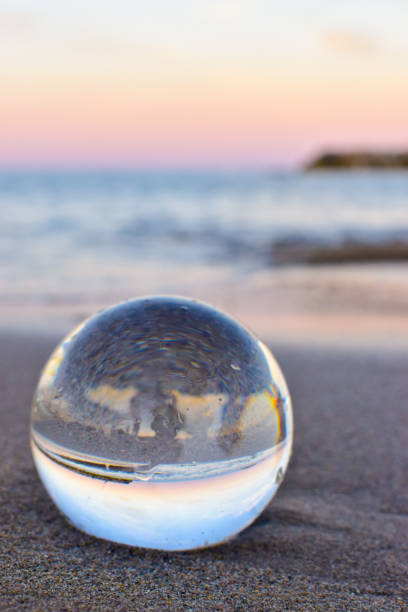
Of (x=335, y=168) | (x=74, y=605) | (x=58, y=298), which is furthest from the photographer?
(x=335, y=168)

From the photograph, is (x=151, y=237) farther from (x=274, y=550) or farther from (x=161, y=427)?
(x=161, y=427)

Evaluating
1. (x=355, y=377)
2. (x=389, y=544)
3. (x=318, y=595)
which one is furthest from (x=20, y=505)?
(x=355, y=377)

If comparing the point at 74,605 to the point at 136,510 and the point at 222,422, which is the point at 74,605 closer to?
the point at 136,510

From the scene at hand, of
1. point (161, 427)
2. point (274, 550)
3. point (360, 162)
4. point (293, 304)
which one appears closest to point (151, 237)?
point (293, 304)

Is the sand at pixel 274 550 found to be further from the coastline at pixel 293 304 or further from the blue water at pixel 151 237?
the blue water at pixel 151 237

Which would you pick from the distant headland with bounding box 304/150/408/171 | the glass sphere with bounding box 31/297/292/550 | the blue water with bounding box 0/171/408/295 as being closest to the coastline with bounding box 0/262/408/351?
the blue water with bounding box 0/171/408/295

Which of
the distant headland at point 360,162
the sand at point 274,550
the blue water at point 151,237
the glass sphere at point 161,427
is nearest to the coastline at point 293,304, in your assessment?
the blue water at point 151,237
